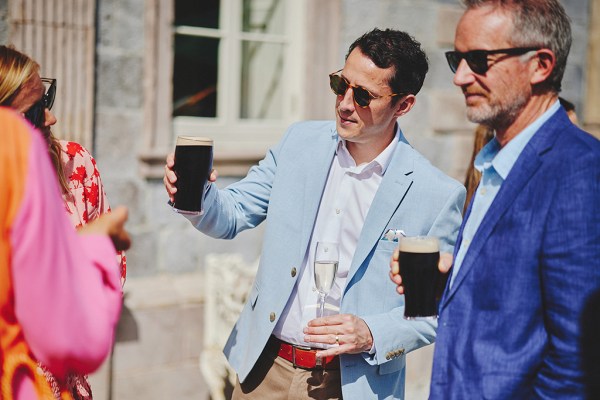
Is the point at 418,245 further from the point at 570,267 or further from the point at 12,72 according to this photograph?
the point at 12,72

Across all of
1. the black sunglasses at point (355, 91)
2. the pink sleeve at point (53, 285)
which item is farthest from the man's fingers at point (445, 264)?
the pink sleeve at point (53, 285)

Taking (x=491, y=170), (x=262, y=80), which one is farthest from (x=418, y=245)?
(x=262, y=80)

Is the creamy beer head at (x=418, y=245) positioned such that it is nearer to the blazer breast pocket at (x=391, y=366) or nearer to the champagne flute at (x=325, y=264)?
the champagne flute at (x=325, y=264)

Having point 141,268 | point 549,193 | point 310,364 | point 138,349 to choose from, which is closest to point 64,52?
point 141,268

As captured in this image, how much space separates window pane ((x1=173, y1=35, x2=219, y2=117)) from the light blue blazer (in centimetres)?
240

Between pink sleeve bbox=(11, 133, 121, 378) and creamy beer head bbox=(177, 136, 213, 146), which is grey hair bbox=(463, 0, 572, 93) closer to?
creamy beer head bbox=(177, 136, 213, 146)

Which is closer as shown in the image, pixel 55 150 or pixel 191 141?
pixel 191 141

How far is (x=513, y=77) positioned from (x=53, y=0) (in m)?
3.24

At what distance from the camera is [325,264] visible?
2195 mm

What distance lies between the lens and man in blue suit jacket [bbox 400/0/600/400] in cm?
162

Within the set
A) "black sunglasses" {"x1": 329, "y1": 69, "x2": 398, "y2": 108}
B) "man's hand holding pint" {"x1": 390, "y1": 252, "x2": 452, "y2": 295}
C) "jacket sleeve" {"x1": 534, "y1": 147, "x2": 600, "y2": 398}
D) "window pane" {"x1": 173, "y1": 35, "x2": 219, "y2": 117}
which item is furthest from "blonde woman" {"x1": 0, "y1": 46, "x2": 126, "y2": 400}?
"window pane" {"x1": 173, "y1": 35, "x2": 219, "y2": 117}

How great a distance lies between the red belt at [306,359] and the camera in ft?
8.04

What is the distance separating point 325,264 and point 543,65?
89 centimetres

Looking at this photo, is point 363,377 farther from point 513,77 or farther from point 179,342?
point 179,342
